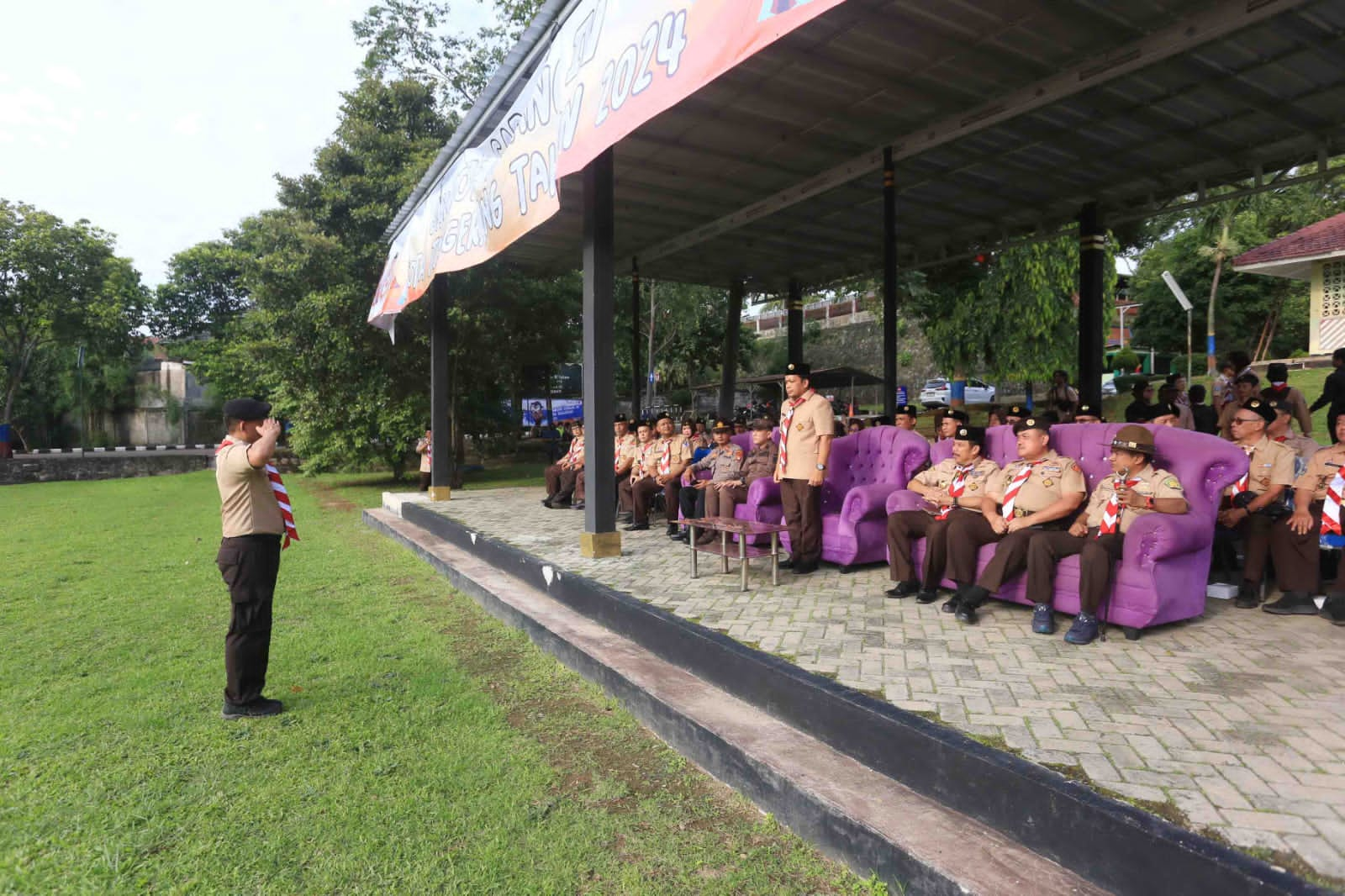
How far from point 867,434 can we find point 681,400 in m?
29.7

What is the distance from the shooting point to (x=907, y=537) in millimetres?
4473

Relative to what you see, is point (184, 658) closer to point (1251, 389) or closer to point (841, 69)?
point (841, 69)

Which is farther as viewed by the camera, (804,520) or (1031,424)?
(804,520)

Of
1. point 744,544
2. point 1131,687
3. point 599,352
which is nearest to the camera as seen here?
point 1131,687

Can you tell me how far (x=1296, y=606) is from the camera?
12.6 feet

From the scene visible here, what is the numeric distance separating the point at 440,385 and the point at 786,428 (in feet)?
20.0

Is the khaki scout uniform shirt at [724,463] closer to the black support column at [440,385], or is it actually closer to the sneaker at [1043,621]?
the sneaker at [1043,621]

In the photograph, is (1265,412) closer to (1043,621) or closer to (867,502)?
(1043,621)

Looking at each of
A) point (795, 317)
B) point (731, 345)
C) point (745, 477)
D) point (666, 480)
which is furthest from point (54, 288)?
point (745, 477)

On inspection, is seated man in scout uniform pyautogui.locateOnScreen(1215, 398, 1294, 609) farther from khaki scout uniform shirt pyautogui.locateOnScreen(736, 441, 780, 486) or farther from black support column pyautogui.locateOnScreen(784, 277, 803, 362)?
black support column pyautogui.locateOnScreen(784, 277, 803, 362)

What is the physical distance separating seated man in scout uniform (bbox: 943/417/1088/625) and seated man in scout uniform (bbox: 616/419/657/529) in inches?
156

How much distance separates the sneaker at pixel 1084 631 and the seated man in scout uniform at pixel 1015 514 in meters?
0.45

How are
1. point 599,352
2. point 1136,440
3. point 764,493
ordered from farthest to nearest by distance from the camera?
point 764,493, point 599,352, point 1136,440

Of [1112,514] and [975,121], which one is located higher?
[975,121]
